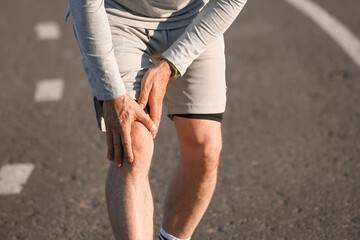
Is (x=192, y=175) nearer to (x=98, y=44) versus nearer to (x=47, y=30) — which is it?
(x=98, y=44)

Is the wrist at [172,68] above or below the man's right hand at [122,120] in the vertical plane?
above

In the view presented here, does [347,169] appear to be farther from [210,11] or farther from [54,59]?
[54,59]

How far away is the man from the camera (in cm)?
221

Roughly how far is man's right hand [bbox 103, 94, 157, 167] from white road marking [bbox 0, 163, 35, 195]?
1619mm

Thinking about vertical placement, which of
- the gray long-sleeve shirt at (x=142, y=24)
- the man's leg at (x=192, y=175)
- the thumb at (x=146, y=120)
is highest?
the gray long-sleeve shirt at (x=142, y=24)

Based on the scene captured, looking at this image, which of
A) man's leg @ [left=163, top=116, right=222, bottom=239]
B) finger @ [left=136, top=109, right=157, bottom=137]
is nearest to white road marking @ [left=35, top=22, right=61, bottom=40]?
man's leg @ [left=163, top=116, right=222, bottom=239]

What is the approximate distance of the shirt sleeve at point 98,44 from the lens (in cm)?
214

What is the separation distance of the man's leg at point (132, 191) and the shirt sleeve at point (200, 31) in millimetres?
338

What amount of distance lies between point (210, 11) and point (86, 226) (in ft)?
5.23

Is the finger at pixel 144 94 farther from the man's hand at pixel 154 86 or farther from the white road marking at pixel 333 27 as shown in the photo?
the white road marking at pixel 333 27

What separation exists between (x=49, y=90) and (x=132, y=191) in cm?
303

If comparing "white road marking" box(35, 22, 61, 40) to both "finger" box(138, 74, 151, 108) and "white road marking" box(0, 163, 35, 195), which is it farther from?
"finger" box(138, 74, 151, 108)

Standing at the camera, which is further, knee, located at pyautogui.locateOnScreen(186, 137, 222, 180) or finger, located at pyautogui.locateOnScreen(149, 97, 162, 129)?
knee, located at pyautogui.locateOnScreen(186, 137, 222, 180)

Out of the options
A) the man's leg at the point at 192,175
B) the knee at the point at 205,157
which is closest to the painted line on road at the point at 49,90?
the man's leg at the point at 192,175
